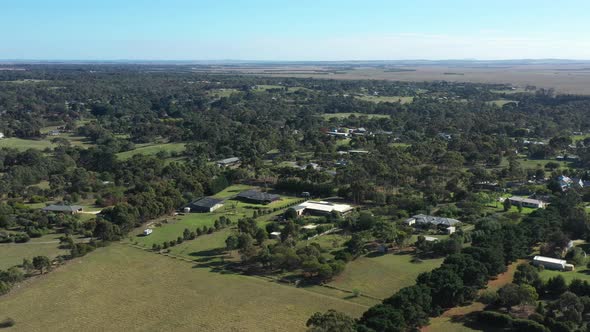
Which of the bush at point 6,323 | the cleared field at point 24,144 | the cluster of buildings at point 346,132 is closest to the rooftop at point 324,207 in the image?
the bush at point 6,323

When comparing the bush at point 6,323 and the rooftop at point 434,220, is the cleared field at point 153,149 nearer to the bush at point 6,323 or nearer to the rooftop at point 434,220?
the rooftop at point 434,220

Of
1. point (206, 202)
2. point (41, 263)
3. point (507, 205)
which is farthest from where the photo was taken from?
point (206, 202)

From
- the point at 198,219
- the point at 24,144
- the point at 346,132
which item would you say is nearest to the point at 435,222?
the point at 198,219

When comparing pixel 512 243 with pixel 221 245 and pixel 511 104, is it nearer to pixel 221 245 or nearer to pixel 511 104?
pixel 221 245

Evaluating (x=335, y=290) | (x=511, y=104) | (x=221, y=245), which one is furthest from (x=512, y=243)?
(x=511, y=104)

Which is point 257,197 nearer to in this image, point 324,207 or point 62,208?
point 324,207

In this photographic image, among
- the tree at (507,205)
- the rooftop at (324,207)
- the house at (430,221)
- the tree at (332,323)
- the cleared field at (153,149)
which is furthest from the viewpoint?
the cleared field at (153,149)
